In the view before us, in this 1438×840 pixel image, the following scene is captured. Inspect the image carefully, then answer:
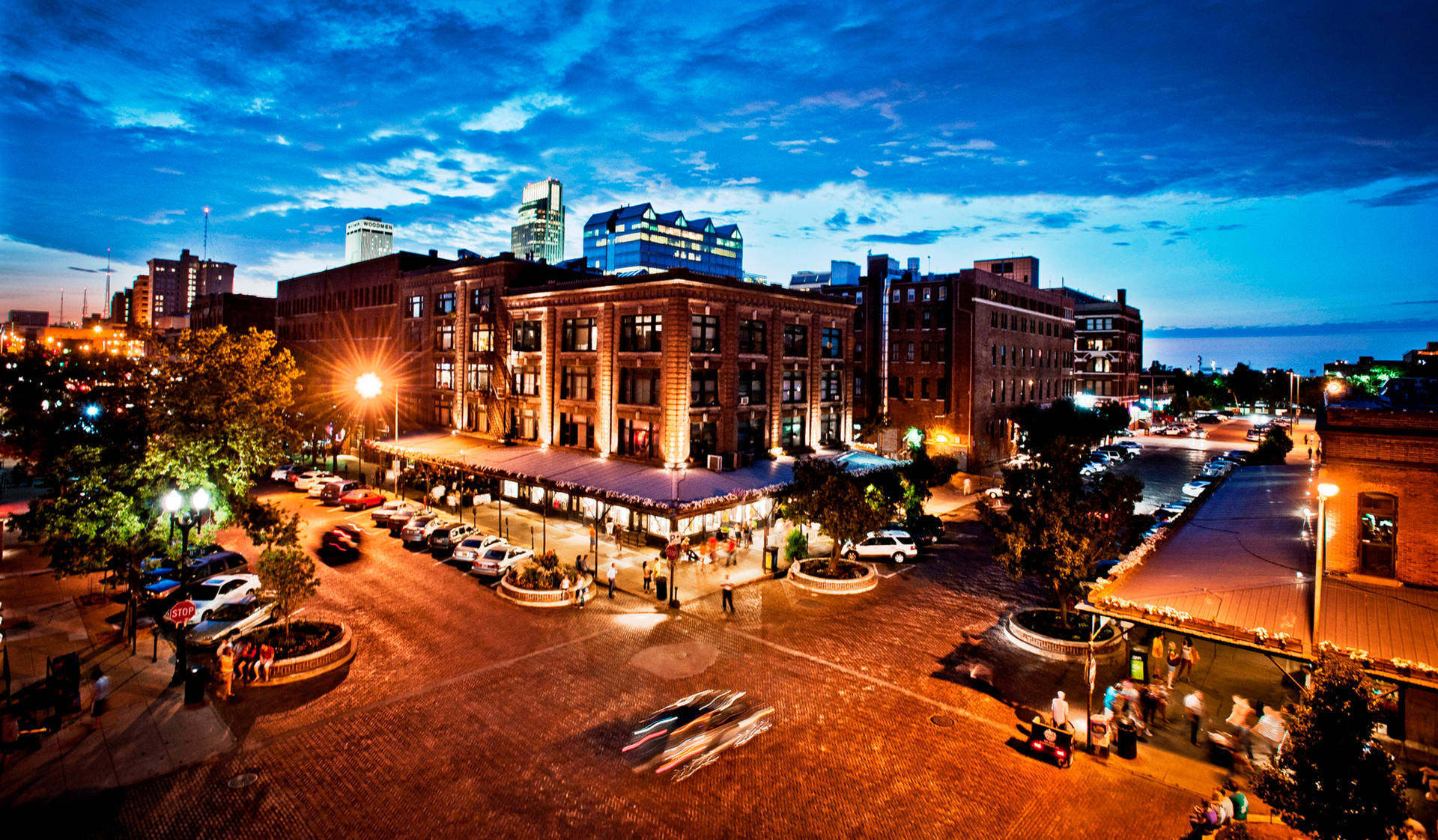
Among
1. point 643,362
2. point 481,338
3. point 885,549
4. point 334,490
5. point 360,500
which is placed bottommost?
point 885,549

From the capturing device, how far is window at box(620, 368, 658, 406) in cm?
4075

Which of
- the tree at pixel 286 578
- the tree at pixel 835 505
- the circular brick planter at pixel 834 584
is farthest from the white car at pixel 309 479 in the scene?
the circular brick planter at pixel 834 584

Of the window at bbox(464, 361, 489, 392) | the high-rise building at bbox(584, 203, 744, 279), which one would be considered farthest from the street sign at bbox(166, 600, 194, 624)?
the high-rise building at bbox(584, 203, 744, 279)

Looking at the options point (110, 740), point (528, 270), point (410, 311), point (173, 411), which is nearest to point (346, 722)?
point (110, 740)

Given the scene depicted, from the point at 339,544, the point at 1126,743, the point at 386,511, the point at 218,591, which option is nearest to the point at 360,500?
the point at 386,511

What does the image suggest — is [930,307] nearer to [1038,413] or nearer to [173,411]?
[1038,413]

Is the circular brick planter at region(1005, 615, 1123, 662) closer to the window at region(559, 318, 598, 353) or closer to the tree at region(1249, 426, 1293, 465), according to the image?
the window at region(559, 318, 598, 353)

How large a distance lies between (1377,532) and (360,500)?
158 ft

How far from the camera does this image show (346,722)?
17.5m

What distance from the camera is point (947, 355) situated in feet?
213

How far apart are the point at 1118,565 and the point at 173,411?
32.4 metres

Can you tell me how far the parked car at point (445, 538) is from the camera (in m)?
34.2

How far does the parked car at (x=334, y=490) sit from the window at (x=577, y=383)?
1565 centimetres

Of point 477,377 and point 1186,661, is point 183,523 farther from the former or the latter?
point 1186,661
